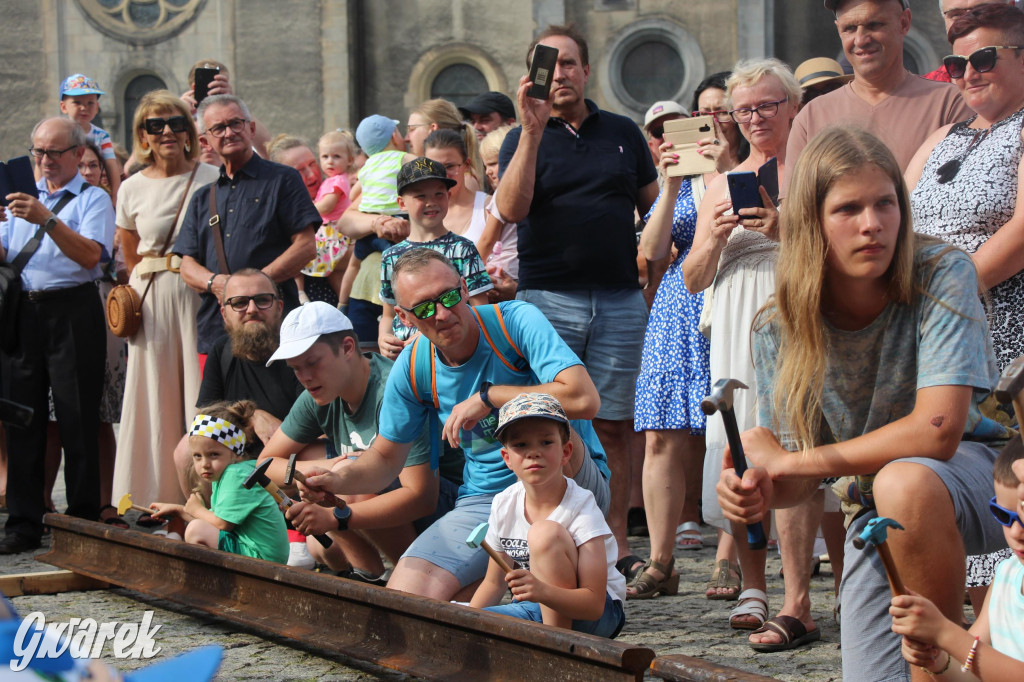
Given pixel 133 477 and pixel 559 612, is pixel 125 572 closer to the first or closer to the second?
pixel 133 477

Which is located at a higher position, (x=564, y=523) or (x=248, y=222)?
(x=248, y=222)

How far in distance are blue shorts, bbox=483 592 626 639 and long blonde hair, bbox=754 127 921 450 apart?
3.34ft

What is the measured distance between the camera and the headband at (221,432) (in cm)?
551

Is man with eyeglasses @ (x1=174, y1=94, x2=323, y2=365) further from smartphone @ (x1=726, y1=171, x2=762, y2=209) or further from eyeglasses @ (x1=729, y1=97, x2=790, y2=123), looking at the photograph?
smartphone @ (x1=726, y1=171, x2=762, y2=209)

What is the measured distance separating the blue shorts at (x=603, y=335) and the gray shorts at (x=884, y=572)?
2.49 metres

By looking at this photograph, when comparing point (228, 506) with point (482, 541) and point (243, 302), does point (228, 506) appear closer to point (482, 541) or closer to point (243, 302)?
point (243, 302)

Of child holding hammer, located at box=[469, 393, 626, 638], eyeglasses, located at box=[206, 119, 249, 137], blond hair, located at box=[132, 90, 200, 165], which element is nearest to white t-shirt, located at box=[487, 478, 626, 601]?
child holding hammer, located at box=[469, 393, 626, 638]

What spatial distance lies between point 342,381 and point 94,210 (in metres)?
2.81

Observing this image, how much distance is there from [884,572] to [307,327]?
2754mm

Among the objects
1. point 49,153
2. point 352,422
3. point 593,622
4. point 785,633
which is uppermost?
point 49,153

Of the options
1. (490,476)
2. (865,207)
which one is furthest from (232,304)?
(865,207)

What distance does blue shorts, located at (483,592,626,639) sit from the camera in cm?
399

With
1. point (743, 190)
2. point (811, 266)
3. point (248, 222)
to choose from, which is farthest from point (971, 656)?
point (248, 222)

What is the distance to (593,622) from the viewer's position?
13.1ft
